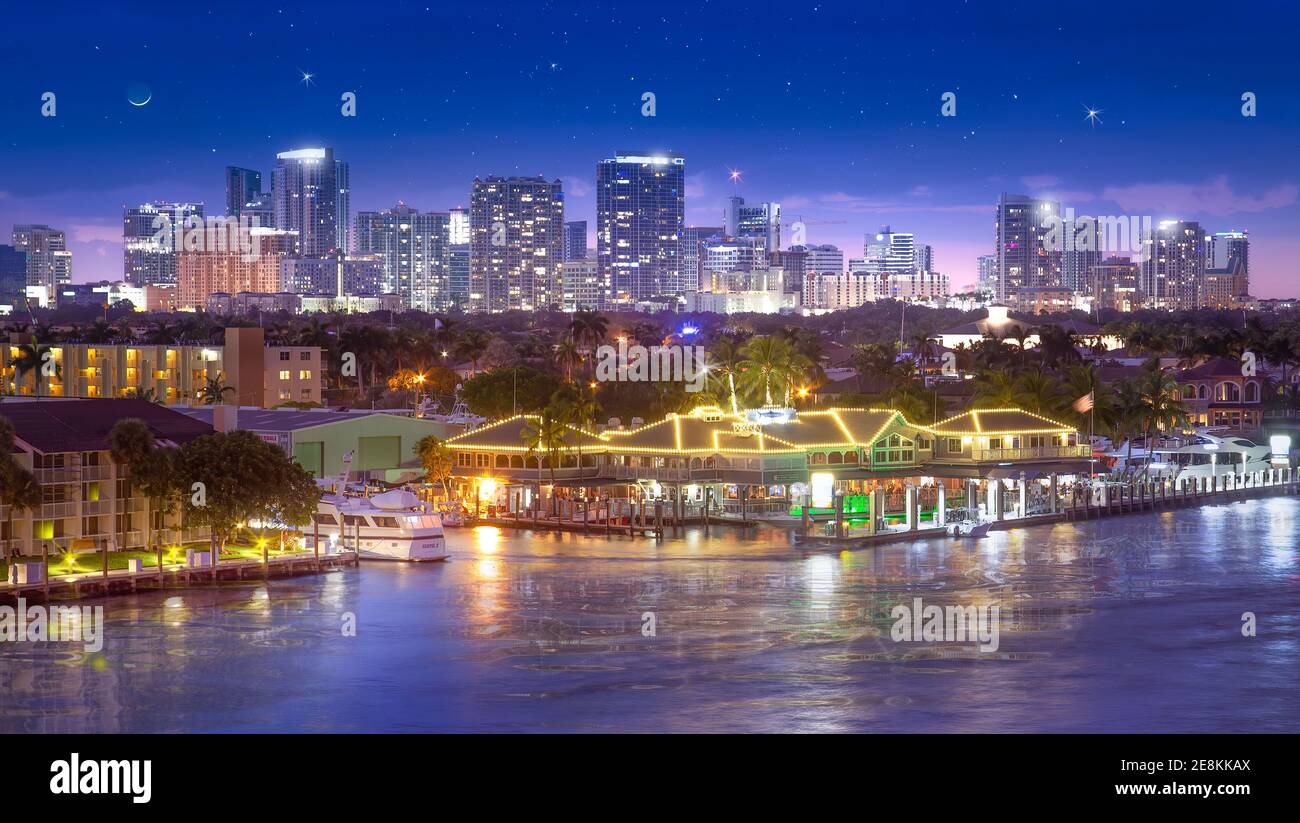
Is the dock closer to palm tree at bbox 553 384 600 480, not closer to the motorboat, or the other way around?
palm tree at bbox 553 384 600 480

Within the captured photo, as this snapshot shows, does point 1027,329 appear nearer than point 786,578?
No

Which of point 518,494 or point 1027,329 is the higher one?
point 1027,329

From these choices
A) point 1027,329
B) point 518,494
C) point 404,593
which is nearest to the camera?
point 404,593

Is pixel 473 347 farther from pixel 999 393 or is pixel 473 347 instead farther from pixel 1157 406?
pixel 1157 406

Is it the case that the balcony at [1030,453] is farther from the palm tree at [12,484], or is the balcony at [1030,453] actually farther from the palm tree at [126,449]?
the palm tree at [12,484]

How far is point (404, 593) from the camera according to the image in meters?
53.2

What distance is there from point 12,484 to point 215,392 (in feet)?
164

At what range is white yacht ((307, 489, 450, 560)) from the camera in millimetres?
60250

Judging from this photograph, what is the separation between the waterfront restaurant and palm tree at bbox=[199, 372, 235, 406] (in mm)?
29304

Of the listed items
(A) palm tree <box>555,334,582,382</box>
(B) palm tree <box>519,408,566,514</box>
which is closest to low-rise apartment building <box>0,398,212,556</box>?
(B) palm tree <box>519,408,566,514</box>
